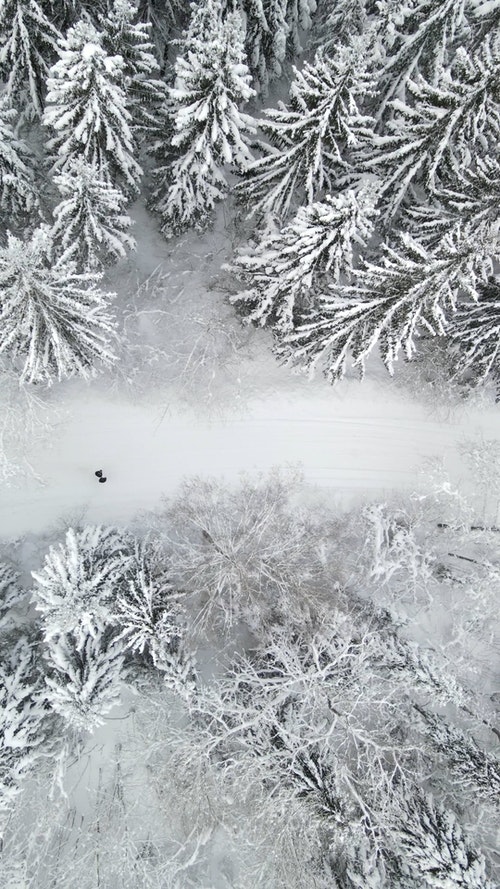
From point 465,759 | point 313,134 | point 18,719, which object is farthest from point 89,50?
point 465,759

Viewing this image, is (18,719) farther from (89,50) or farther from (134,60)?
(134,60)

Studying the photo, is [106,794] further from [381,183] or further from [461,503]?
[381,183]

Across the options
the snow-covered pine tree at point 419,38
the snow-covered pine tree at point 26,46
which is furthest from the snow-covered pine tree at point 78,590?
the snow-covered pine tree at point 419,38

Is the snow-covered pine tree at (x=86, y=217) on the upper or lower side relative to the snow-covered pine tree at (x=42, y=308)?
upper

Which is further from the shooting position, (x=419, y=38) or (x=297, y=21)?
(x=297, y=21)

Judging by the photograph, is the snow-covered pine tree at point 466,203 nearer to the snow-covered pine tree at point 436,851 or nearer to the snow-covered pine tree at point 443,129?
the snow-covered pine tree at point 443,129
